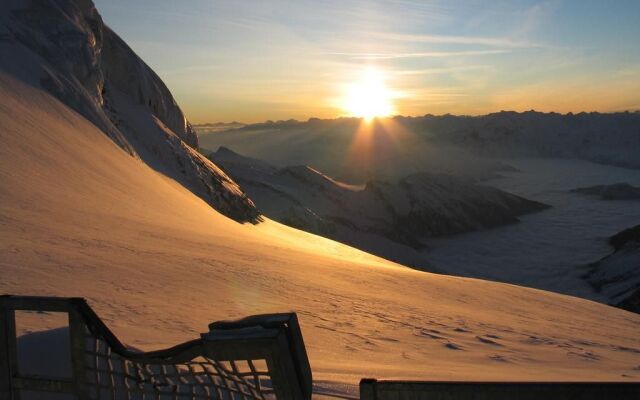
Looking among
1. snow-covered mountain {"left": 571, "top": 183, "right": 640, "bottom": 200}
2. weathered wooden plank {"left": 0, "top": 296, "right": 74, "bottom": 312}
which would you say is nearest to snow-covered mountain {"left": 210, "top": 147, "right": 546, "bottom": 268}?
snow-covered mountain {"left": 571, "top": 183, "right": 640, "bottom": 200}

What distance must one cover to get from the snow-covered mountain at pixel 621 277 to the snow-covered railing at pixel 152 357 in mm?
22851

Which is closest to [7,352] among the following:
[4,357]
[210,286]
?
[4,357]

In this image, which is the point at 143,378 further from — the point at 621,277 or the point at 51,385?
the point at 621,277

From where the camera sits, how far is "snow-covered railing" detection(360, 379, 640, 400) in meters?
1.59

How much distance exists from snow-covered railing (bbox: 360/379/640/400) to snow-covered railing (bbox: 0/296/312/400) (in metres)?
0.28

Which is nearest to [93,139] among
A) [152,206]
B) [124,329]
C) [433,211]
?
[152,206]

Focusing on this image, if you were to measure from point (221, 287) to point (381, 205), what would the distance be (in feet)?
Answer: 123

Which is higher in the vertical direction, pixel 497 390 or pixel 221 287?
pixel 497 390

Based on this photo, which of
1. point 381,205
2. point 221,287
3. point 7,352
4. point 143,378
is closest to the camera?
point 7,352

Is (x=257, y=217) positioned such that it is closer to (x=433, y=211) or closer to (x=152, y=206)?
(x=152, y=206)

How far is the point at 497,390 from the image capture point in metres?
1.66

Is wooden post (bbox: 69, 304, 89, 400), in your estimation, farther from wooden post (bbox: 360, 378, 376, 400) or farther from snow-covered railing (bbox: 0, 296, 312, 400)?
wooden post (bbox: 360, 378, 376, 400)

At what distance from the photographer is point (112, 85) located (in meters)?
19.7

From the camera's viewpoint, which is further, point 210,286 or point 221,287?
point 221,287
